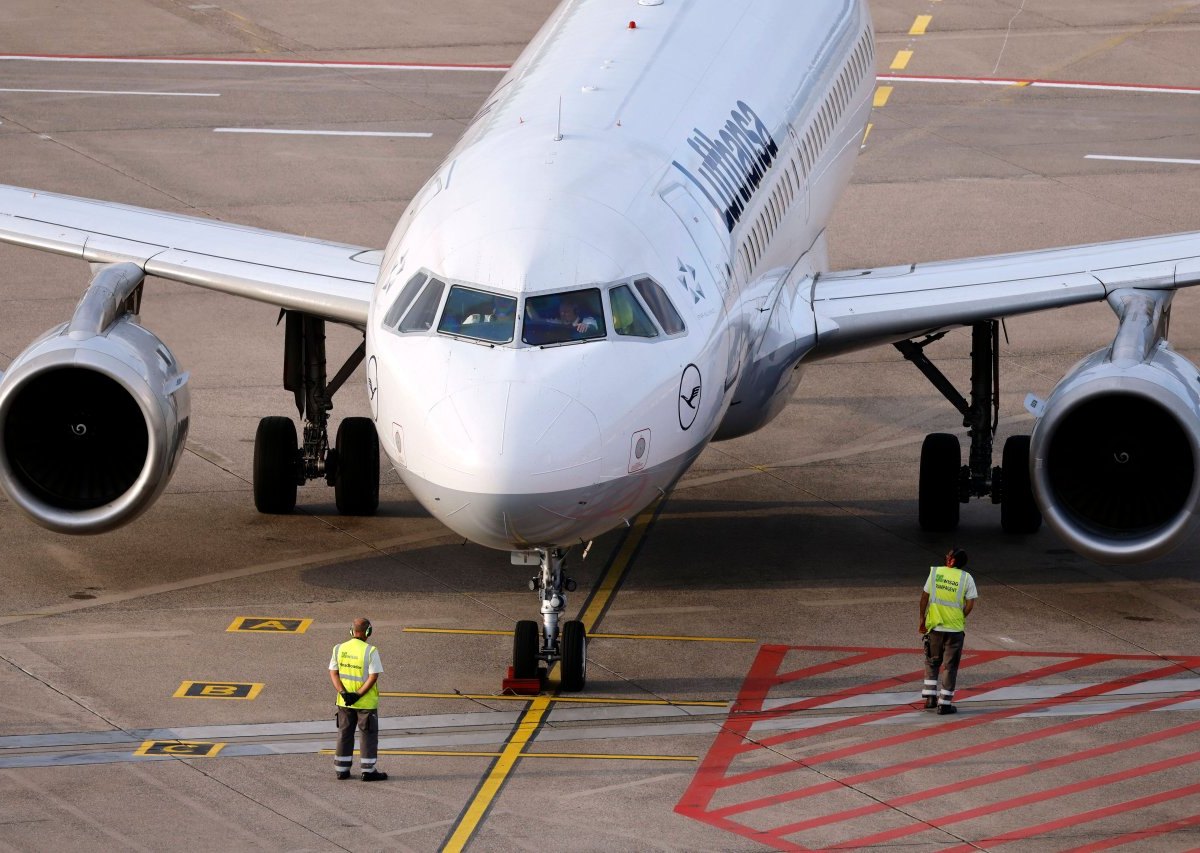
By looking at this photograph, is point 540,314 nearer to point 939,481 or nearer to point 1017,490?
point 939,481

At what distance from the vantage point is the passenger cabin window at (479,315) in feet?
57.7

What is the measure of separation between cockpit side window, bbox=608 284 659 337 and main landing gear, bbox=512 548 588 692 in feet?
6.96

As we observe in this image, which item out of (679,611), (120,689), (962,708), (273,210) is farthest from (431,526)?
(273,210)

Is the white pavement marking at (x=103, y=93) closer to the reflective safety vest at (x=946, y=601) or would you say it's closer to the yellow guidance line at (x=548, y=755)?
the yellow guidance line at (x=548, y=755)

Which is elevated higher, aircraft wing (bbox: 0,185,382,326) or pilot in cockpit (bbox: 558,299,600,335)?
aircraft wing (bbox: 0,185,382,326)

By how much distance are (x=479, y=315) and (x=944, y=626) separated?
489 cm

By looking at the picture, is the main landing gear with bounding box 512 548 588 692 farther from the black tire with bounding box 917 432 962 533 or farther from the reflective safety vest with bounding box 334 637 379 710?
the black tire with bounding box 917 432 962 533

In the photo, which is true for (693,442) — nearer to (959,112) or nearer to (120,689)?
(120,689)

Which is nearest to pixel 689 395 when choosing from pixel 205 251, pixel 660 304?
pixel 660 304

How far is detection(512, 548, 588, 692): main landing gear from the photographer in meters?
18.8

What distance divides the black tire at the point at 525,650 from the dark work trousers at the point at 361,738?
1.99m

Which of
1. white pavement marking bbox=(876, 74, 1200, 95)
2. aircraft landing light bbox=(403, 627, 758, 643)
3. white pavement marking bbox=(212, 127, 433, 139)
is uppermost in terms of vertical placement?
white pavement marking bbox=(876, 74, 1200, 95)

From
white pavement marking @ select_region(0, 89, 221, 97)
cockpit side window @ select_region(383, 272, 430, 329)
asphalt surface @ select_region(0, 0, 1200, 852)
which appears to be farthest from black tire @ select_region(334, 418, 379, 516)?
white pavement marking @ select_region(0, 89, 221, 97)

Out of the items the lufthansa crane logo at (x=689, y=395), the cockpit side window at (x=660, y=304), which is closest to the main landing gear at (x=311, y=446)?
the lufthansa crane logo at (x=689, y=395)
